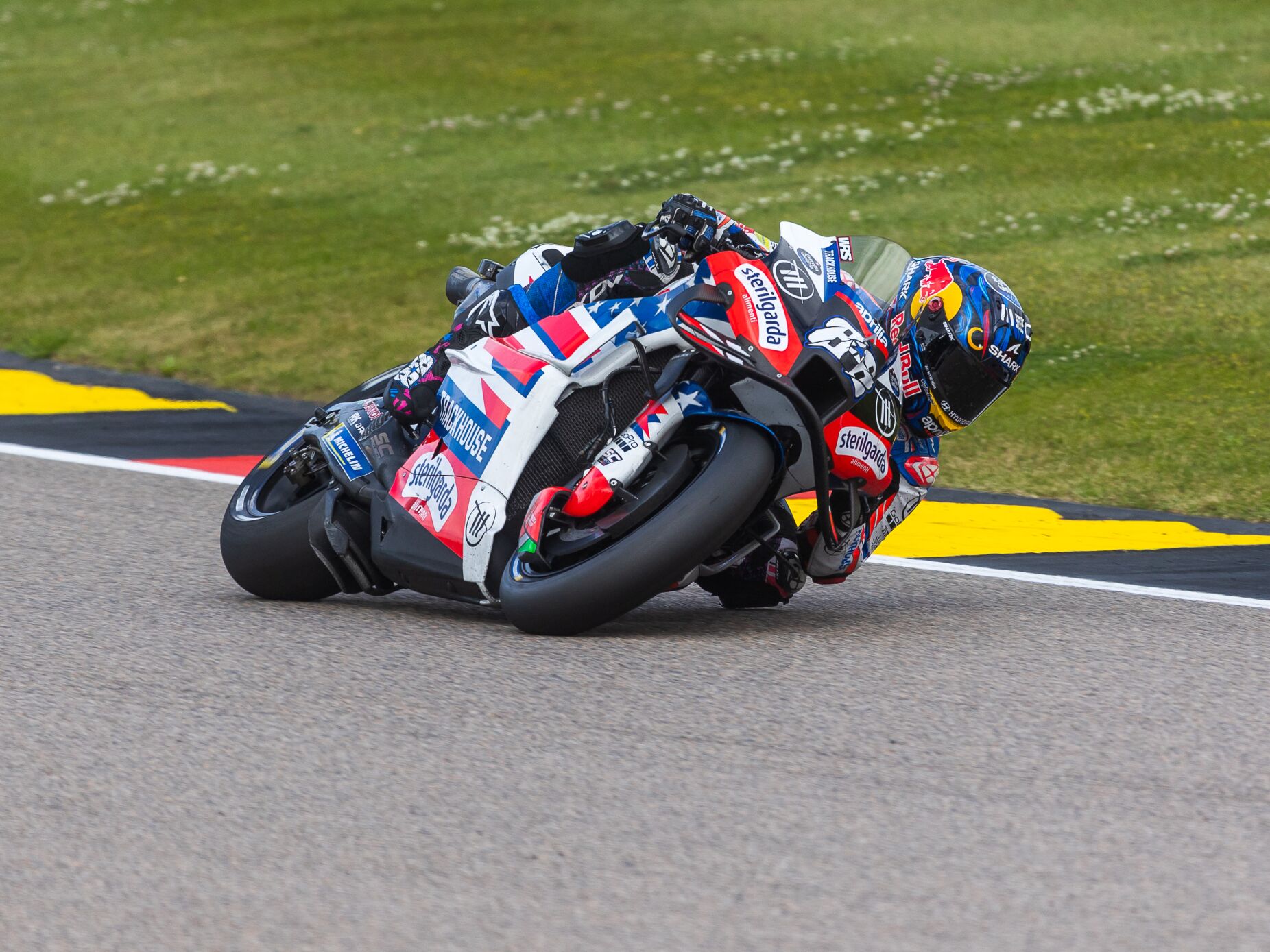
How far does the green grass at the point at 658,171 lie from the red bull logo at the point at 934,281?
2837mm

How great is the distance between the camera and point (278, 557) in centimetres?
560

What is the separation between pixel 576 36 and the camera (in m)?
19.0

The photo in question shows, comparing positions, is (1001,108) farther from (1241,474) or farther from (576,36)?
(1241,474)

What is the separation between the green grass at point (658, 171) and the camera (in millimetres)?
9680

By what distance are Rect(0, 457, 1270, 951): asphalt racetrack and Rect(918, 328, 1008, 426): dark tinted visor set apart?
728 mm

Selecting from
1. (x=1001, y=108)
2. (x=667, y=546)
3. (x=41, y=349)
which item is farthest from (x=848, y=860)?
(x=1001, y=108)

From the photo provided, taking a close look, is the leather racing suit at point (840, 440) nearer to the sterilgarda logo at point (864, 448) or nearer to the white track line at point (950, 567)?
the sterilgarda logo at point (864, 448)

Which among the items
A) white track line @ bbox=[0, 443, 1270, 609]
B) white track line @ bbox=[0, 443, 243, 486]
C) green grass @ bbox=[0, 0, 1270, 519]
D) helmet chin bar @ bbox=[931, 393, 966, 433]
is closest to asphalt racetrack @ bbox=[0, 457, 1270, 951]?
white track line @ bbox=[0, 443, 1270, 609]

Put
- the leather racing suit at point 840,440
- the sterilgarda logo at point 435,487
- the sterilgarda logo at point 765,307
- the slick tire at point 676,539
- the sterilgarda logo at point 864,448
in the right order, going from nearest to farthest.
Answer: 1. the slick tire at point 676,539
2. the sterilgarda logo at point 765,307
3. the sterilgarda logo at point 864,448
4. the leather racing suit at point 840,440
5. the sterilgarda logo at point 435,487

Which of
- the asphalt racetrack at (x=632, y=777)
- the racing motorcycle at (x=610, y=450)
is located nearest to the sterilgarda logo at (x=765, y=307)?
the racing motorcycle at (x=610, y=450)

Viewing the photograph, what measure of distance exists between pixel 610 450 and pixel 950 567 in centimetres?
216

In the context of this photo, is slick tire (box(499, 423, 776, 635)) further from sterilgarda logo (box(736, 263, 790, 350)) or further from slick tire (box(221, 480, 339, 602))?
slick tire (box(221, 480, 339, 602))

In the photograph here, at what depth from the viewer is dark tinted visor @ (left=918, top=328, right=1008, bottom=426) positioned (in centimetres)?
512

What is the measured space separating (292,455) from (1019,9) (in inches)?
583
